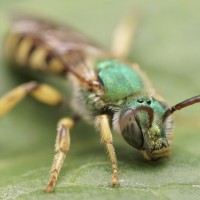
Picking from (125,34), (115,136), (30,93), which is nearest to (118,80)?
(115,136)

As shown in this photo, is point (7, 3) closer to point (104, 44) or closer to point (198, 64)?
point (104, 44)

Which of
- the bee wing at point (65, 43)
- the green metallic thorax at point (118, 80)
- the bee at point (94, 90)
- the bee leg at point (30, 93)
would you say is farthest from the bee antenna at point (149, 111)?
the bee leg at point (30, 93)

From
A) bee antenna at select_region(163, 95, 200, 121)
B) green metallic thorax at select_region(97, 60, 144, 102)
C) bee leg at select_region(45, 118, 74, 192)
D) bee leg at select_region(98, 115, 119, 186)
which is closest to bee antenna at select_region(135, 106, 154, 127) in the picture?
bee antenna at select_region(163, 95, 200, 121)

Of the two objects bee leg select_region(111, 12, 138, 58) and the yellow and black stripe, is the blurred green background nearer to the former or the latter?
bee leg select_region(111, 12, 138, 58)

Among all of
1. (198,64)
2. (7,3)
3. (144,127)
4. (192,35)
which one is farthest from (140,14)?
(144,127)

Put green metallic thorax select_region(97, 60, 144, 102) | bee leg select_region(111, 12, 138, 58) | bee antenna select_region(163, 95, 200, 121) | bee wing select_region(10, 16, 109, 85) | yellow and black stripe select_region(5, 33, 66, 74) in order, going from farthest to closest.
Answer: bee leg select_region(111, 12, 138, 58), yellow and black stripe select_region(5, 33, 66, 74), bee wing select_region(10, 16, 109, 85), green metallic thorax select_region(97, 60, 144, 102), bee antenna select_region(163, 95, 200, 121)

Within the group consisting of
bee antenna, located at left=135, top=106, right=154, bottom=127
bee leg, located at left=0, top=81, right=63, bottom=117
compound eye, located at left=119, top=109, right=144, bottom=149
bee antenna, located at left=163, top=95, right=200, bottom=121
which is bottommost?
bee leg, located at left=0, top=81, right=63, bottom=117
